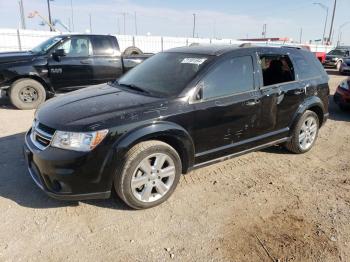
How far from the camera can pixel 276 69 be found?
4.57 meters

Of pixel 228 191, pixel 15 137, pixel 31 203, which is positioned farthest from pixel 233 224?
pixel 15 137

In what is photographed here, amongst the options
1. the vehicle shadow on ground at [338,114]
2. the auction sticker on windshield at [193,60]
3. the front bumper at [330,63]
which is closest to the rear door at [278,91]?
the auction sticker on windshield at [193,60]

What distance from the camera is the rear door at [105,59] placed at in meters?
8.10

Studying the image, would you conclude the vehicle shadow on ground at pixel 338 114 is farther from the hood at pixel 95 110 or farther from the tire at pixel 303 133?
the hood at pixel 95 110

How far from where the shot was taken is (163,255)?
8.91 feet

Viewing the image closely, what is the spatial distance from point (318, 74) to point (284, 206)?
2.57 metres

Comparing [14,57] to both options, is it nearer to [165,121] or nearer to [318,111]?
[165,121]

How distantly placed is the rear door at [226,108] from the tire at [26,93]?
539 centimetres

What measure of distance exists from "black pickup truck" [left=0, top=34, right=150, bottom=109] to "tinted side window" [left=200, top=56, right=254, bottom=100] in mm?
4978

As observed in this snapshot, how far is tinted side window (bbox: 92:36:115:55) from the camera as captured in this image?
810 cm

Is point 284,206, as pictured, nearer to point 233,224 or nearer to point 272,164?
point 233,224

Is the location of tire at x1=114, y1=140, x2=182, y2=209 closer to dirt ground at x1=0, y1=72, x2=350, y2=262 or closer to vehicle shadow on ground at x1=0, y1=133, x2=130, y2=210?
dirt ground at x1=0, y1=72, x2=350, y2=262

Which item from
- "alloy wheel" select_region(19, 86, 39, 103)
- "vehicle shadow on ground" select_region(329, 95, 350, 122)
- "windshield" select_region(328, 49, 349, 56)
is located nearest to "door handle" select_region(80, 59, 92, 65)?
"alloy wheel" select_region(19, 86, 39, 103)

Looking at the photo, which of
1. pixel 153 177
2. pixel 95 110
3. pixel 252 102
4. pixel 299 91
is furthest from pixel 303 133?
pixel 95 110
